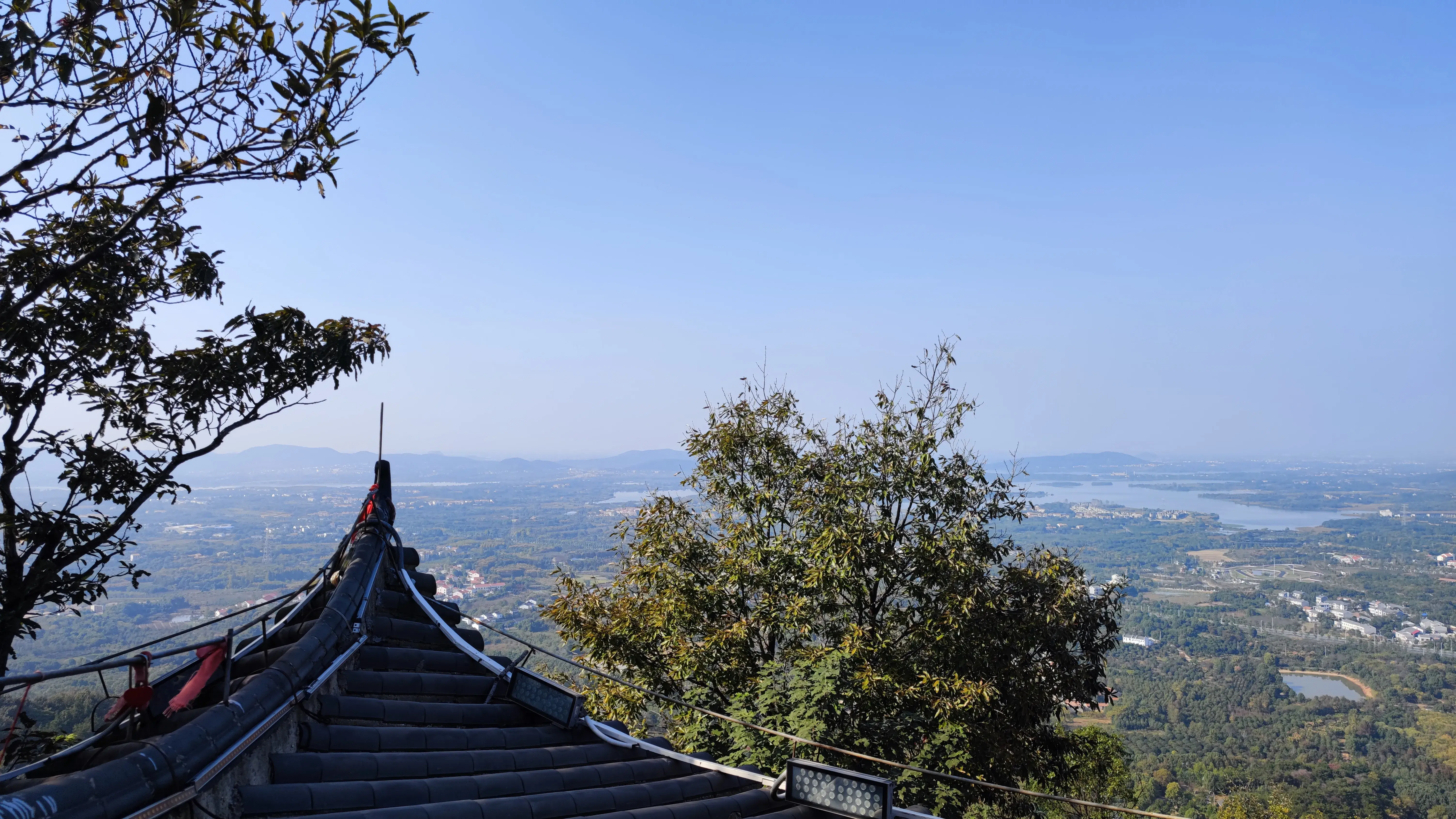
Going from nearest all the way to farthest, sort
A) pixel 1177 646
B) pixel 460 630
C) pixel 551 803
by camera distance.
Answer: pixel 551 803
pixel 460 630
pixel 1177 646

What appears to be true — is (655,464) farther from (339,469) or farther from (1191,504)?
(1191,504)

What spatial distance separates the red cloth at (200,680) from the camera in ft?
12.1

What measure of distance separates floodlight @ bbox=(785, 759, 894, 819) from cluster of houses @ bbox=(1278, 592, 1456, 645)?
86589 millimetres

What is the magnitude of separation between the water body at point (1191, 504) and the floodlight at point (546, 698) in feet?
461

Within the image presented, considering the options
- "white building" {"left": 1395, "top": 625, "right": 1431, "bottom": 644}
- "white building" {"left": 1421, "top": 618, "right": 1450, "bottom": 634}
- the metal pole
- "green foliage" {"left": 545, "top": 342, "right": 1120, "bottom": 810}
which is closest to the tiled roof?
the metal pole

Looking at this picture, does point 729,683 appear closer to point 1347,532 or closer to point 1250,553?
point 1250,553

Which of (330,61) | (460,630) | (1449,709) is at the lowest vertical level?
(1449,709)

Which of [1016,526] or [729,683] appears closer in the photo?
[729,683]

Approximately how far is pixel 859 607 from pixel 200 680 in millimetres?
8084

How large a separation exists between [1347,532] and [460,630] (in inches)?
6026

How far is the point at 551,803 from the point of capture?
4594 mm

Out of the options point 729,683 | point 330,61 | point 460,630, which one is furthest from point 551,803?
point 729,683

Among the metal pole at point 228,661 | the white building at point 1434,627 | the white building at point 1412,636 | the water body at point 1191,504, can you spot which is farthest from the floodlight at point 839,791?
the water body at point 1191,504

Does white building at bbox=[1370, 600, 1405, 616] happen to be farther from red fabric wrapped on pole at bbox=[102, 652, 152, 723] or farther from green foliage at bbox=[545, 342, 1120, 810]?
red fabric wrapped on pole at bbox=[102, 652, 152, 723]
